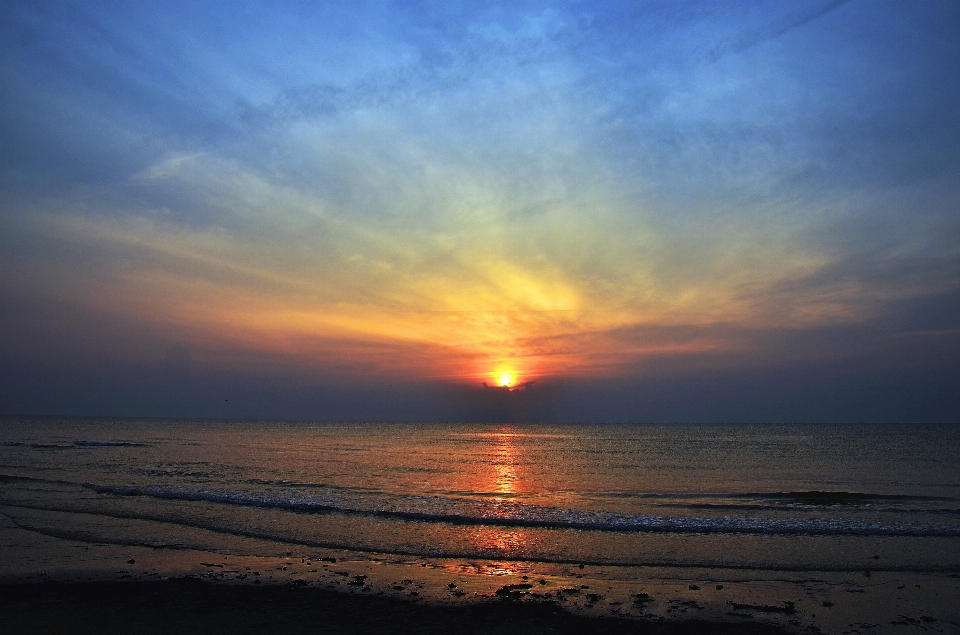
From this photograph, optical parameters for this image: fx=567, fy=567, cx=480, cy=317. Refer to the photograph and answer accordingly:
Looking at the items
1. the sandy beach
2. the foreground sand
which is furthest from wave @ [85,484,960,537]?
the foreground sand

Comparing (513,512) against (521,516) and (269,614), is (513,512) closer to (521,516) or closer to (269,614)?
(521,516)

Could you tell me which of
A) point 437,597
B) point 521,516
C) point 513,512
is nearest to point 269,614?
point 437,597

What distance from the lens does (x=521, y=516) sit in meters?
24.3

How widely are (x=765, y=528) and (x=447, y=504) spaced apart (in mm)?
13916

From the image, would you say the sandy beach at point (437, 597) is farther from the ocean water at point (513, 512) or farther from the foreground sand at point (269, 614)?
the ocean water at point (513, 512)

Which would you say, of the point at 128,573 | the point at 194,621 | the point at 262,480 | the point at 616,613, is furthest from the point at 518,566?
the point at 262,480

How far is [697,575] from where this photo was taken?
50.1 ft

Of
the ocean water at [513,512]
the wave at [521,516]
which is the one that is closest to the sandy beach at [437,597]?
the ocean water at [513,512]

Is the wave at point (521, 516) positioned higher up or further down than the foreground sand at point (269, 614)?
further down

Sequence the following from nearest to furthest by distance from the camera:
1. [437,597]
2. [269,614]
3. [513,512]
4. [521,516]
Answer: [269,614], [437,597], [521,516], [513,512]

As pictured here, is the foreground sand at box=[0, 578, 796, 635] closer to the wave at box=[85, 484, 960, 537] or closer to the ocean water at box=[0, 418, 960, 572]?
the ocean water at box=[0, 418, 960, 572]

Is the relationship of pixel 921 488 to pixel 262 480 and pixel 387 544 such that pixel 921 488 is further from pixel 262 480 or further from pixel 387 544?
pixel 262 480

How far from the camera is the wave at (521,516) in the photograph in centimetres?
2181

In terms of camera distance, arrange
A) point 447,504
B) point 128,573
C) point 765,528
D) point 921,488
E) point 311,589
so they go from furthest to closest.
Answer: point 921,488 < point 447,504 < point 765,528 < point 128,573 < point 311,589
